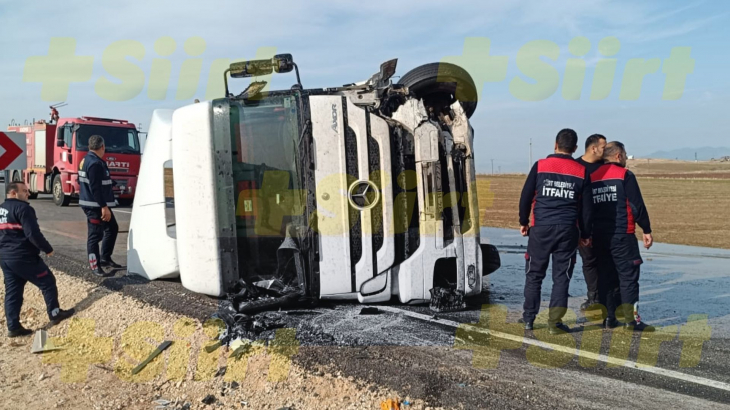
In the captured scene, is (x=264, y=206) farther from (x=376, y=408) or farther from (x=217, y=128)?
(x=376, y=408)

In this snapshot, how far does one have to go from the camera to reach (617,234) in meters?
4.84

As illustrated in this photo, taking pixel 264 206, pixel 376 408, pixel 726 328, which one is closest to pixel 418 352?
pixel 376 408

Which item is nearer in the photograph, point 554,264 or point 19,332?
point 554,264

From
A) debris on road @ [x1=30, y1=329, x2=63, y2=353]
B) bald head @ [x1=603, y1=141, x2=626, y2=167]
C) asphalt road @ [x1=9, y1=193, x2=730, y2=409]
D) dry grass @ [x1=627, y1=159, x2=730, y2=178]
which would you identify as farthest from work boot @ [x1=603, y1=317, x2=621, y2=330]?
dry grass @ [x1=627, y1=159, x2=730, y2=178]

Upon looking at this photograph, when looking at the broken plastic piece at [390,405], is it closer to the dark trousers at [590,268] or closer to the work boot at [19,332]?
the dark trousers at [590,268]

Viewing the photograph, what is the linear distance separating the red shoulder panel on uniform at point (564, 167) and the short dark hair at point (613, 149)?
2.10ft

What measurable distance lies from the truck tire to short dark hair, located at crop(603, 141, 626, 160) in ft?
3.89

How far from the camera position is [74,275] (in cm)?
694

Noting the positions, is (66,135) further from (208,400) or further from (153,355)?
(208,400)

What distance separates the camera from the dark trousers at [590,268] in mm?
5182

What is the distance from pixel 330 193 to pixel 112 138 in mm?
13716

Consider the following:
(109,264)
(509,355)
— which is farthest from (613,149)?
(109,264)

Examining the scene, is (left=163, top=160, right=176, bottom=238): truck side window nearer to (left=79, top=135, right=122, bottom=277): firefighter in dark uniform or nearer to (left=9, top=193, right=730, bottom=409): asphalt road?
(left=9, top=193, right=730, bottom=409): asphalt road

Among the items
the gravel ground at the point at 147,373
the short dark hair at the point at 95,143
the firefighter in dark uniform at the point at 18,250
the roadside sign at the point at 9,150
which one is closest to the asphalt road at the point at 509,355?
the gravel ground at the point at 147,373
